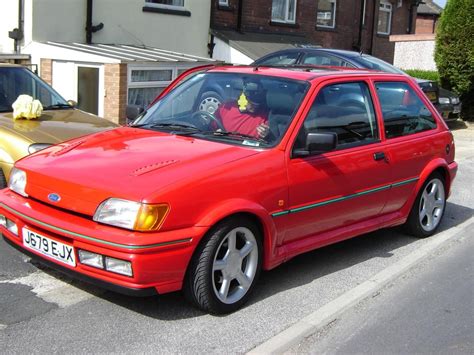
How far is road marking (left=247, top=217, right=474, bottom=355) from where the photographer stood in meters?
3.75

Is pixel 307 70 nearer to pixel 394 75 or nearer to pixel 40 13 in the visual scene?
pixel 394 75

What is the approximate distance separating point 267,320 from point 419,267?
1.91 m

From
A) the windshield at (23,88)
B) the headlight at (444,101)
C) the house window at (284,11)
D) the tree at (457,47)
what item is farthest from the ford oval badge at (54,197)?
the house window at (284,11)

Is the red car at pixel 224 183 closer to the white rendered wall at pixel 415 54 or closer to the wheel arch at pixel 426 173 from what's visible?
the wheel arch at pixel 426 173

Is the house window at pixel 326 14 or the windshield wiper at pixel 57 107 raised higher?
the house window at pixel 326 14

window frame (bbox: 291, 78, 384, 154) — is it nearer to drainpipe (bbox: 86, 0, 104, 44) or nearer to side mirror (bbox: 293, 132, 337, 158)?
side mirror (bbox: 293, 132, 337, 158)

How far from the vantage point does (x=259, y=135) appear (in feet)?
15.2

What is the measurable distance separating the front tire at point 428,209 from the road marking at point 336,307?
0.18m

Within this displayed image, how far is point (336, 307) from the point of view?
4.35 m

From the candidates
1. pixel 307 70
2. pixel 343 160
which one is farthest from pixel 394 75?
pixel 343 160

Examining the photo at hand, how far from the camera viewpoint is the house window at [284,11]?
59.8ft

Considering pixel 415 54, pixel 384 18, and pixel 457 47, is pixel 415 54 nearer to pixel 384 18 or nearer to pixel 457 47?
pixel 457 47

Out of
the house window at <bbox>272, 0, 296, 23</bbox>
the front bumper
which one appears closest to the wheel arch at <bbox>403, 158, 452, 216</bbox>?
the front bumper

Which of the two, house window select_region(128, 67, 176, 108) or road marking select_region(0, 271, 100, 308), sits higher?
house window select_region(128, 67, 176, 108)
